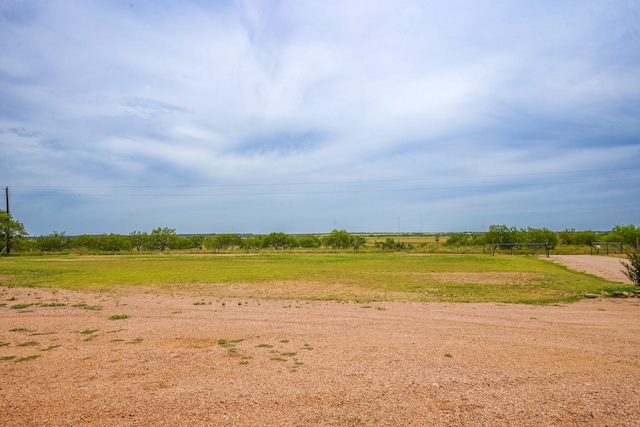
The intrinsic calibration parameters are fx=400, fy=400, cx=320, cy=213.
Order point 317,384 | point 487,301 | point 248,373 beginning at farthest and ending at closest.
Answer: point 487,301
point 248,373
point 317,384

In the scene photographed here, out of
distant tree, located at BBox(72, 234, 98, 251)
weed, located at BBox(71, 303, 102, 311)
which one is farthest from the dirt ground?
distant tree, located at BBox(72, 234, 98, 251)

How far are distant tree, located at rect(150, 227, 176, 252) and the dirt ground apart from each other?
82.9 meters

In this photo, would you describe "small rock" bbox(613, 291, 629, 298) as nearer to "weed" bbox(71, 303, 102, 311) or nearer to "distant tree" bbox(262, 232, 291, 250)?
"weed" bbox(71, 303, 102, 311)

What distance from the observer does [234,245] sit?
103312 mm

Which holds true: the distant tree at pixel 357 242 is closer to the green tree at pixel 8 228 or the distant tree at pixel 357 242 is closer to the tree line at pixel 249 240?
the tree line at pixel 249 240

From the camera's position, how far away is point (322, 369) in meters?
6.91

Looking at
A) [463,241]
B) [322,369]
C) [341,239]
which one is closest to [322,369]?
[322,369]

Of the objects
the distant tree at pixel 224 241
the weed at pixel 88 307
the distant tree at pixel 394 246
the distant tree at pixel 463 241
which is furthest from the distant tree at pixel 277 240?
the weed at pixel 88 307

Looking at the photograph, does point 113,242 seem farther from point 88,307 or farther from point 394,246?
point 88,307

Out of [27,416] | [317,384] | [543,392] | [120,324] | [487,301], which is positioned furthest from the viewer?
[487,301]

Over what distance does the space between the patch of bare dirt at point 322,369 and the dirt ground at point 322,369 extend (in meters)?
0.03

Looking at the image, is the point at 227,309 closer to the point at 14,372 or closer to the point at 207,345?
the point at 207,345

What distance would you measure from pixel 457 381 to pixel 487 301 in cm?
971

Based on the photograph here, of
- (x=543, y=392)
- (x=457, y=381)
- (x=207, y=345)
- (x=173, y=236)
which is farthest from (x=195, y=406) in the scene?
(x=173, y=236)
